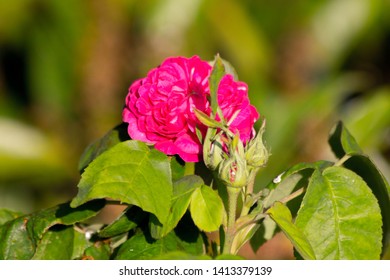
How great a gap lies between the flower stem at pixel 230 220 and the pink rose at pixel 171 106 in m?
0.08

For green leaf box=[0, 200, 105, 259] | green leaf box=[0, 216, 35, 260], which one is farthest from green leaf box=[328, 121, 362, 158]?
green leaf box=[0, 216, 35, 260]

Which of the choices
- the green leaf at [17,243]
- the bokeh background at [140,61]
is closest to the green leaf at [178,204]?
the green leaf at [17,243]

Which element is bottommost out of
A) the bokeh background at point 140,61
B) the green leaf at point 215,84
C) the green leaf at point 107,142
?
the bokeh background at point 140,61

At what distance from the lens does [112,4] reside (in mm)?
3602

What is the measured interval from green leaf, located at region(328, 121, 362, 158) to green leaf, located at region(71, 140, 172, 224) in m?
0.26

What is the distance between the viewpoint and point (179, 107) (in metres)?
1.08

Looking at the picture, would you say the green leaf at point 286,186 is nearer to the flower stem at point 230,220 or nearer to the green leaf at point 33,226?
the flower stem at point 230,220

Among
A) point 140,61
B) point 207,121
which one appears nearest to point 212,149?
point 207,121

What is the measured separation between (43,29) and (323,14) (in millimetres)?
1268

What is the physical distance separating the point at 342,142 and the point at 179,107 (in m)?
0.24

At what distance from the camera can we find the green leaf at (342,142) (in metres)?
1.16

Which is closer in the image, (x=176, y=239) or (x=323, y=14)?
(x=176, y=239)

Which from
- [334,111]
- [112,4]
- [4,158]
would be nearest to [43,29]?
[112,4]
